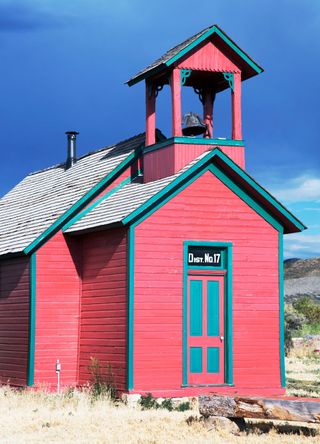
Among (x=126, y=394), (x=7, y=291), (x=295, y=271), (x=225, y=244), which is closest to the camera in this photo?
(x=126, y=394)

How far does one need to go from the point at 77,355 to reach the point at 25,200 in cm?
650

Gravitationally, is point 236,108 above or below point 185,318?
above

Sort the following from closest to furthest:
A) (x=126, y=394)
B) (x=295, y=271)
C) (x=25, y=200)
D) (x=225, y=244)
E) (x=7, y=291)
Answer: (x=126, y=394)
(x=225, y=244)
(x=7, y=291)
(x=25, y=200)
(x=295, y=271)

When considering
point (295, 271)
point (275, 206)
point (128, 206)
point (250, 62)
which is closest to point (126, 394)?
point (128, 206)

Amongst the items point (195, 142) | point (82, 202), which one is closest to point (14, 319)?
point (82, 202)

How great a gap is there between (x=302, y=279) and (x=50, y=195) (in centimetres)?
4987

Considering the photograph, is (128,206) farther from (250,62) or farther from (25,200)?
(25,200)

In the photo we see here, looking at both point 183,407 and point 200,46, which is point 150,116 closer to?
point 200,46

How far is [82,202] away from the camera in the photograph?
2112cm

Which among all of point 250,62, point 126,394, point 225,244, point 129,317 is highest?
point 250,62

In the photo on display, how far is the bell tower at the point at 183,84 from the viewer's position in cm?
2022

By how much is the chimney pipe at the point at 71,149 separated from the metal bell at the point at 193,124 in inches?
204

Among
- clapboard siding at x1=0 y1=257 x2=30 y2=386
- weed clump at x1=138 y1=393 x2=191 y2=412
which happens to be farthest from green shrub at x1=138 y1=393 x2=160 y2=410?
clapboard siding at x1=0 y1=257 x2=30 y2=386

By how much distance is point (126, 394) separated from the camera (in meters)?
18.4
